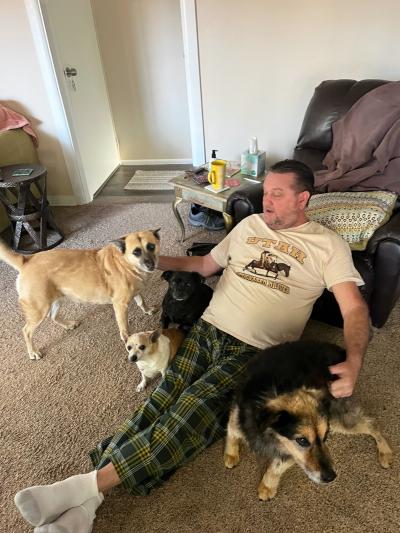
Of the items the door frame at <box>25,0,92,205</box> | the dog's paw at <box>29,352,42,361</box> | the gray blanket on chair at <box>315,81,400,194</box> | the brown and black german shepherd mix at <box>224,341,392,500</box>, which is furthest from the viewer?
the door frame at <box>25,0,92,205</box>

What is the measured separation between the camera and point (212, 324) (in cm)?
150

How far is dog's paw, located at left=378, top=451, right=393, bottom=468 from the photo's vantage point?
1.29 m

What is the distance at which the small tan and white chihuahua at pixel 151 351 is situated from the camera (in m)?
1.46

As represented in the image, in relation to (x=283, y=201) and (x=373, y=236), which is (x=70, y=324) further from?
(x=373, y=236)

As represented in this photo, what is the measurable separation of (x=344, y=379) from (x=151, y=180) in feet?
10.9

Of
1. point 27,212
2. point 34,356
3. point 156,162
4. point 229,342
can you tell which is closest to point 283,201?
point 229,342

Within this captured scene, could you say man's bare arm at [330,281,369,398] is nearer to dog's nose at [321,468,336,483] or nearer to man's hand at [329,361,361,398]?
man's hand at [329,361,361,398]

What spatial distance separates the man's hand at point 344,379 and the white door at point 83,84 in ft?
9.70

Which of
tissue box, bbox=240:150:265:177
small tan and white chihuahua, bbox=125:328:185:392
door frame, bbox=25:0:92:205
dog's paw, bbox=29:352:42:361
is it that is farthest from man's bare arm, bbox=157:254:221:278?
door frame, bbox=25:0:92:205

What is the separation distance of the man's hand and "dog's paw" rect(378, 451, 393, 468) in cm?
46

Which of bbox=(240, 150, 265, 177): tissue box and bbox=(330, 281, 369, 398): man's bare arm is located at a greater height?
bbox=(240, 150, 265, 177): tissue box

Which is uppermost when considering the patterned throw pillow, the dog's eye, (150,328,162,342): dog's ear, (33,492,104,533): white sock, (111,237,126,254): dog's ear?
the patterned throw pillow

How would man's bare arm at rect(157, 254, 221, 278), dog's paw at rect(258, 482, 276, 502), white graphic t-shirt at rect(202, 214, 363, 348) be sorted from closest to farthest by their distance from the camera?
dog's paw at rect(258, 482, 276, 502) < white graphic t-shirt at rect(202, 214, 363, 348) < man's bare arm at rect(157, 254, 221, 278)

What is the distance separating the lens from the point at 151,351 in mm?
1489
